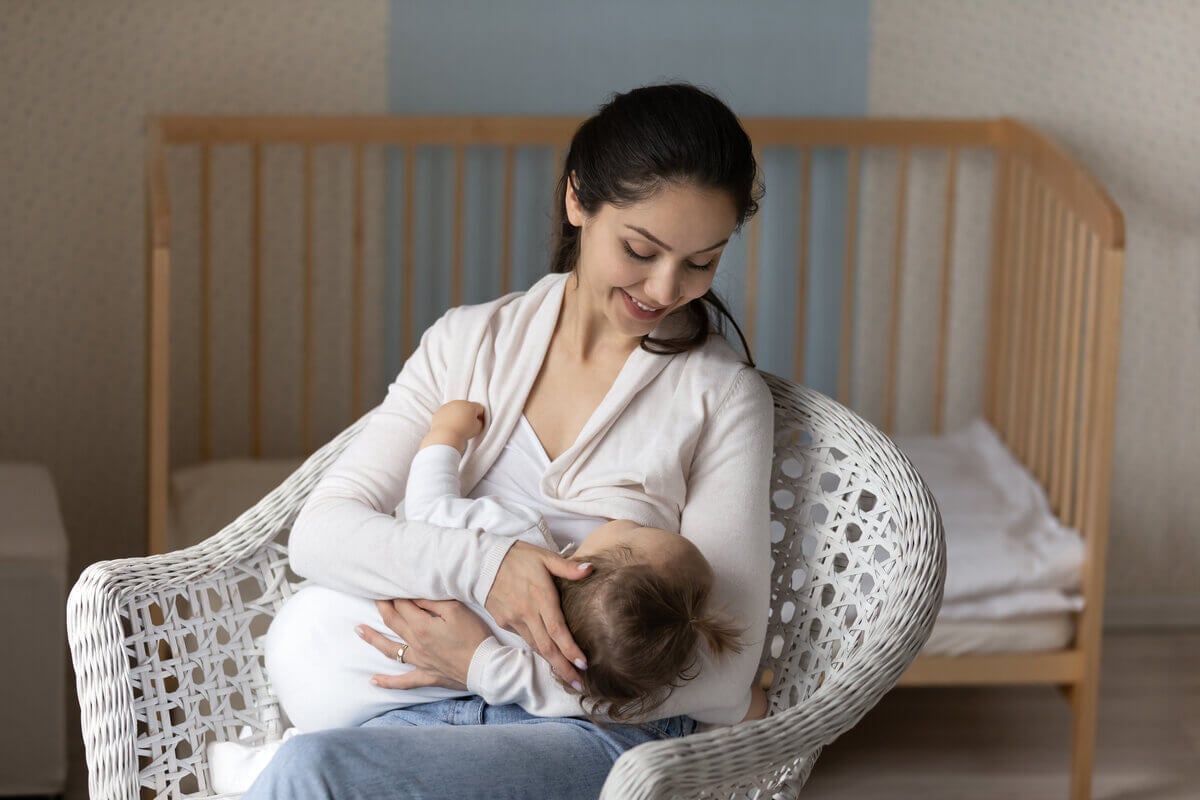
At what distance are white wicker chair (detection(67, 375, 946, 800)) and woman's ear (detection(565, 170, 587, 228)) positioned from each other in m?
0.34

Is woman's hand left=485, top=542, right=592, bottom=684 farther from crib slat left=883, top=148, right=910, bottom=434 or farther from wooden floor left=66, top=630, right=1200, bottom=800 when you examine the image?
crib slat left=883, top=148, right=910, bottom=434

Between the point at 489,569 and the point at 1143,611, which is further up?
the point at 489,569

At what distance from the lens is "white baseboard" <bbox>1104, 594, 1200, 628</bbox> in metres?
3.23

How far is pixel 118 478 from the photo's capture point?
2906mm

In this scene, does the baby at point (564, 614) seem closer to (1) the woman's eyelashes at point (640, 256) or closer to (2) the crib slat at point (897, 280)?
(1) the woman's eyelashes at point (640, 256)

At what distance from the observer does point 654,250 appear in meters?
1.48

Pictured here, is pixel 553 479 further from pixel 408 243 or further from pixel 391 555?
pixel 408 243

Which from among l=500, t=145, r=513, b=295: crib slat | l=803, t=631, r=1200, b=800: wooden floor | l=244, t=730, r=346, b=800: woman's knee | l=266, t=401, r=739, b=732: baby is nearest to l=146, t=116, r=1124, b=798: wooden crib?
l=500, t=145, r=513, b=295: crib slat

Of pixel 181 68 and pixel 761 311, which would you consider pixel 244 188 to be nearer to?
pixel 181 68

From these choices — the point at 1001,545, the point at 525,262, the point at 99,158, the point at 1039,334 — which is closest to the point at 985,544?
the point at 1001,545

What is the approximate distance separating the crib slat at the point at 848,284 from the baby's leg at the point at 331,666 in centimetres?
170

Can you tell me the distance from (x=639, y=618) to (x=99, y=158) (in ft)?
6.16

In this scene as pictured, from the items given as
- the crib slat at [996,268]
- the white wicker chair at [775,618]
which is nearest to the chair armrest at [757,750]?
the white wicker chair at [775,618]

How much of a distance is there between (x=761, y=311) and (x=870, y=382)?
0.29m
